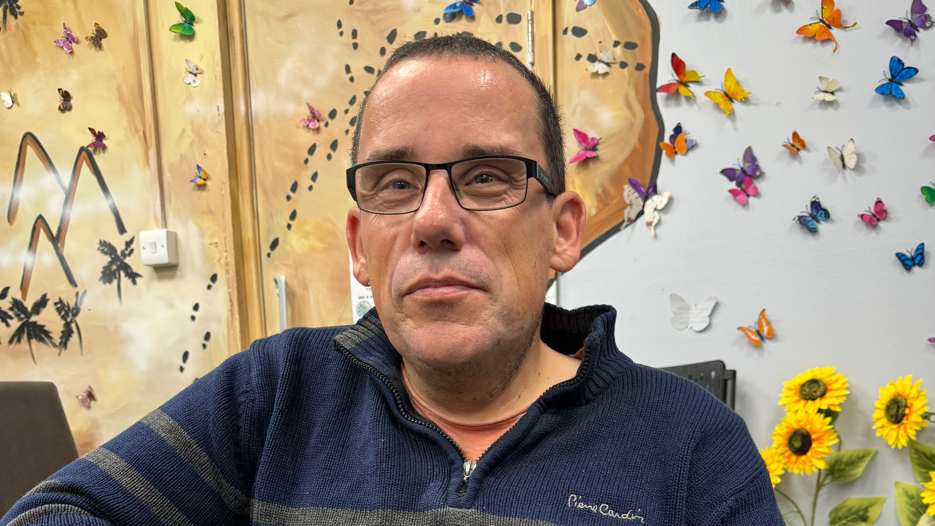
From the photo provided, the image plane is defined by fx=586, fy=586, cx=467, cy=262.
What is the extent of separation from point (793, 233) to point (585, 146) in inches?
22.7

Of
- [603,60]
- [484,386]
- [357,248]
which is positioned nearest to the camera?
[484,386]

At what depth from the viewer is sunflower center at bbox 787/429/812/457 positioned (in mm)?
1367

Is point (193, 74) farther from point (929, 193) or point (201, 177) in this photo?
point (929, 193)

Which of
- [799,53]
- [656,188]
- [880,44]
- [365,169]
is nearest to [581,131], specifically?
[656,188]

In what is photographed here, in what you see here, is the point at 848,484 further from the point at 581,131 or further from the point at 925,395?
the point at 581,131

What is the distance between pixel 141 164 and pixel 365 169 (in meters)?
1.63

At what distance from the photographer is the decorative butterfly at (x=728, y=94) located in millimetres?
1497

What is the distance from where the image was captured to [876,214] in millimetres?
1406

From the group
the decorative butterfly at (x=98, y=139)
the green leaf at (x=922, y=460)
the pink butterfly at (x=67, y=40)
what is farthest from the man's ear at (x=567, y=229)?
the pink butterfly at (x=67, y=40)

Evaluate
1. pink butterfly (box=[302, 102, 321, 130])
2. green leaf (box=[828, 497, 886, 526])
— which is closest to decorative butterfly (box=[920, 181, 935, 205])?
green leaf (box=[828, 497, 886, 526])

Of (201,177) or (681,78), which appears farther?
(201,177)

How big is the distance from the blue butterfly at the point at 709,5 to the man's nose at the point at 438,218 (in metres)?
1.15

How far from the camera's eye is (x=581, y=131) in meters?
1.65


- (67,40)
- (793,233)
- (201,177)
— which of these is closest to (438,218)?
(793,233)
